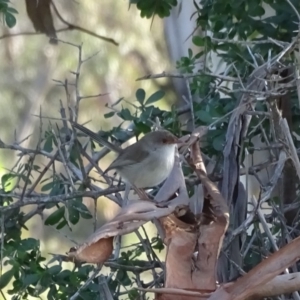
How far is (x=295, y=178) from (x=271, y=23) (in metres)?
0.36

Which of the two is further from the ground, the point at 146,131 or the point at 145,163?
the point at 146,131

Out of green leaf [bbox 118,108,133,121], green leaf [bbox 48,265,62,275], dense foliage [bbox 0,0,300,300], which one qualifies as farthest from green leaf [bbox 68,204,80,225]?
green leaf [bbox 118,108,133,121]

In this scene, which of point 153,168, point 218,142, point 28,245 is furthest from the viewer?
point 153,168

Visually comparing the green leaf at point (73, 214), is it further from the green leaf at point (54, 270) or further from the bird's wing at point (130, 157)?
the bird's wing at point (130, 157)

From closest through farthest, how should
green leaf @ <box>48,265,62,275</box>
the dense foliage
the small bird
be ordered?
1. the dense foliage
2. green leaf @ <box>48,265,62,275</box>
3. the small bird

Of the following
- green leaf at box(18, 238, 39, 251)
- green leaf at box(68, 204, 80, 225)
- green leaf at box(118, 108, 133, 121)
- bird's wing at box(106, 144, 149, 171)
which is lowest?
green leaf at box(18, 238, 39, 251)

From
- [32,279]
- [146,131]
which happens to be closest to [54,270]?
[32,279]

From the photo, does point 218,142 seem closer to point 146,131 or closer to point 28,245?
point 146,131

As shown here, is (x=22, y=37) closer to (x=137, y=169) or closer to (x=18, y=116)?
(x=18, y=116)

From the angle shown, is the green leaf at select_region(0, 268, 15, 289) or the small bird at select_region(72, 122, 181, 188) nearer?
the green leaf at select_region(0, 268, 15, 289)

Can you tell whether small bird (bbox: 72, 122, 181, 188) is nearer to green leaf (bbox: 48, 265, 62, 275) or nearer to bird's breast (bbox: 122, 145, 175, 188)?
bird's breast (bbox: 122, 145, 175, 188)

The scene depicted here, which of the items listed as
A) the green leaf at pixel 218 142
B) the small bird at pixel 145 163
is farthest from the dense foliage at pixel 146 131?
the small bird at pixel 145 163

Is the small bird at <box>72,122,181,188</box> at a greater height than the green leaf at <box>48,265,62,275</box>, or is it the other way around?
the small bird at <box>72,122,181,188</box>

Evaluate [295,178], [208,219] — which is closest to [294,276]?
[208,219]
